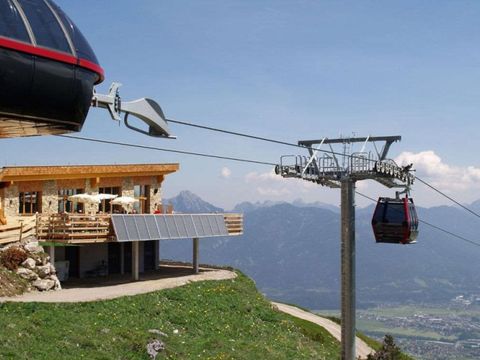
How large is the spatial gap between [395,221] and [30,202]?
2420 centimetres

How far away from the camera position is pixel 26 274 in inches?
1346

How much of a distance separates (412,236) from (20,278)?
63.1 ft

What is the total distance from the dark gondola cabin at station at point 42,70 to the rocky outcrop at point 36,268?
22705 millimetres

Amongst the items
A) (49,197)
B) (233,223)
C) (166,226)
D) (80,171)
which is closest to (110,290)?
(166,226)

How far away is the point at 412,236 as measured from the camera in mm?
28875

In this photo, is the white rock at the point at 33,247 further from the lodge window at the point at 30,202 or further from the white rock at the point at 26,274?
the lodge window at the point at 30,202

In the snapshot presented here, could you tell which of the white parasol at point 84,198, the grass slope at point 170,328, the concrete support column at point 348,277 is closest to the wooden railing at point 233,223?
the grass slope at point 170,328

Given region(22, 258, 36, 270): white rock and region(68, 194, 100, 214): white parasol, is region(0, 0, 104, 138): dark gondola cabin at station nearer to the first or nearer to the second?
region(22, 258, 36, 270): white rock

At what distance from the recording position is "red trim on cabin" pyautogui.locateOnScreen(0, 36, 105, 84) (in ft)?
36.3

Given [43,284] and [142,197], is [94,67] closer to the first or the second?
[43,284]

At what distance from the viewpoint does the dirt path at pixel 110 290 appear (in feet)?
104

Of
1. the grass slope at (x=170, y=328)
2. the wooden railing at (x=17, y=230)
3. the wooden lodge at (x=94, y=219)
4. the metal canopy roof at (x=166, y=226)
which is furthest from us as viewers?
the metal canopy roof at (x=166, y=226)

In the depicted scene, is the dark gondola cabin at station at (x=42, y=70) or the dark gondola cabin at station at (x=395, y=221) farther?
the dark gondola cabin at station at (x=395, y=221)

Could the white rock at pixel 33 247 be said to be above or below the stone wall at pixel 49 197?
below
